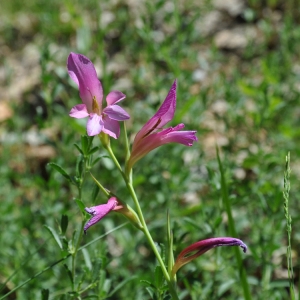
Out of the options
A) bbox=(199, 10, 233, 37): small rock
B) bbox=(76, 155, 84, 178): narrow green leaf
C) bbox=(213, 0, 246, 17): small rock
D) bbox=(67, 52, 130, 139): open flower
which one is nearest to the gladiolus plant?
bbox=(67, 52, 130, 139): open flower

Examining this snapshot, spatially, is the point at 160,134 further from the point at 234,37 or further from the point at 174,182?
the point at 234,37

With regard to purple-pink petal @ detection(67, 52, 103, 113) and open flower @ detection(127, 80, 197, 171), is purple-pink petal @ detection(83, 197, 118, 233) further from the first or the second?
purple-pink petal @ detection(67, 52, 103, 113)

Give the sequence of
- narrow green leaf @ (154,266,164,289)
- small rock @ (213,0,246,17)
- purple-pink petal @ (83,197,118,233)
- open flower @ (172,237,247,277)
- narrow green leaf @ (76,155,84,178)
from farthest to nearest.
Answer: small rock @ (213,0,246,17), narrow green leaf @ (76,155,84,178), narrow green leaf @ (154,266,164,289), open flower @ (172,237,247,277), purple-pink petal @ (83,197,118,233)

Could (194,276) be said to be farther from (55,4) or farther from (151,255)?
(55,4)

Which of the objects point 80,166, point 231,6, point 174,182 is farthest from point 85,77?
point 231,6

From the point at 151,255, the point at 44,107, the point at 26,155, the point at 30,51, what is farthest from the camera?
the point at 30,51

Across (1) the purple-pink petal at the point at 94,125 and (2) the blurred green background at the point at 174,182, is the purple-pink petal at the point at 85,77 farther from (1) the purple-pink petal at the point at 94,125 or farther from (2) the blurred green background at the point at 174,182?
(2) the blurred green background at the point at 174,182

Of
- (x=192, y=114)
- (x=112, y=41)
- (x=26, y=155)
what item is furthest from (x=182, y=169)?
(x=112, y=41)
